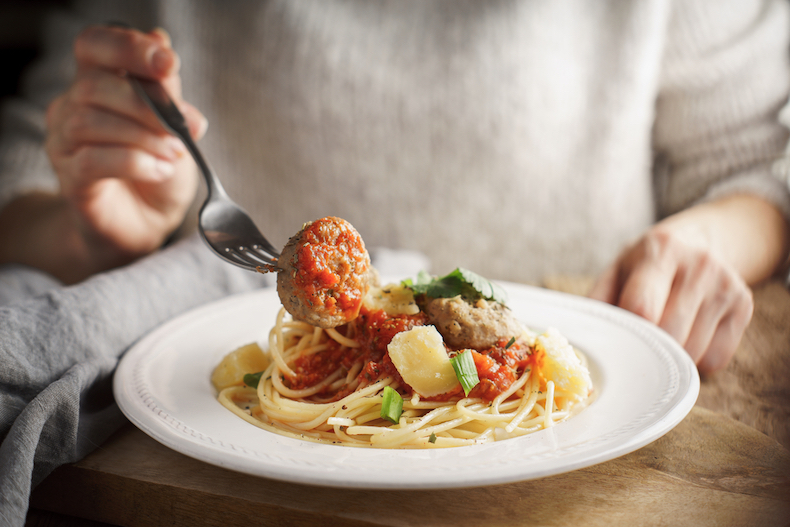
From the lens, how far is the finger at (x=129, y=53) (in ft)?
8.63

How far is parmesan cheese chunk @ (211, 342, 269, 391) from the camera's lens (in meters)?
2.01

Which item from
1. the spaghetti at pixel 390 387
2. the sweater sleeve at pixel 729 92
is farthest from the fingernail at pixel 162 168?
the sweater sleeve at pixel 729 92

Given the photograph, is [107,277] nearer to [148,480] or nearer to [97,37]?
[148,480]

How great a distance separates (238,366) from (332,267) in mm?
612

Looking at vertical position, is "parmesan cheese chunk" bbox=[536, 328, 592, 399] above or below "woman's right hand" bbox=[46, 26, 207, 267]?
below

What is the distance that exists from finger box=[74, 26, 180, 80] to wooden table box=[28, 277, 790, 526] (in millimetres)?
1755

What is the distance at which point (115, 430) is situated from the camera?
1750mm

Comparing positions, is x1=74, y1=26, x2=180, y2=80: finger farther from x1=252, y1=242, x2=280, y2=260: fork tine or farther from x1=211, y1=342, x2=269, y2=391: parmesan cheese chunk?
x1=211, y1=342, x2=269, y2=391: parmesan cheese chunk

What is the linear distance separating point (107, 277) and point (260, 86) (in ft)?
7.63

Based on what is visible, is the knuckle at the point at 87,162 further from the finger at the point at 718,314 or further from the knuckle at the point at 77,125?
the finger at the point at 718,314

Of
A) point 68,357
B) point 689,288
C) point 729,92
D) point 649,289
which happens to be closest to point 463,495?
point 68,357

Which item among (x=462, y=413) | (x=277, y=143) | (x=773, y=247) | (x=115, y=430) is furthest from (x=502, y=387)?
(x=277, y=143)

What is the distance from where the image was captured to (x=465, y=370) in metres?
1.82

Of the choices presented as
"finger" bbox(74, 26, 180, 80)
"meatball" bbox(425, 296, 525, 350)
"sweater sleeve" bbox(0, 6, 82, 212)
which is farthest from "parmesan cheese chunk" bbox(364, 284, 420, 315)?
"sweater sleeve" bbox(0, 6, 82, 212)
